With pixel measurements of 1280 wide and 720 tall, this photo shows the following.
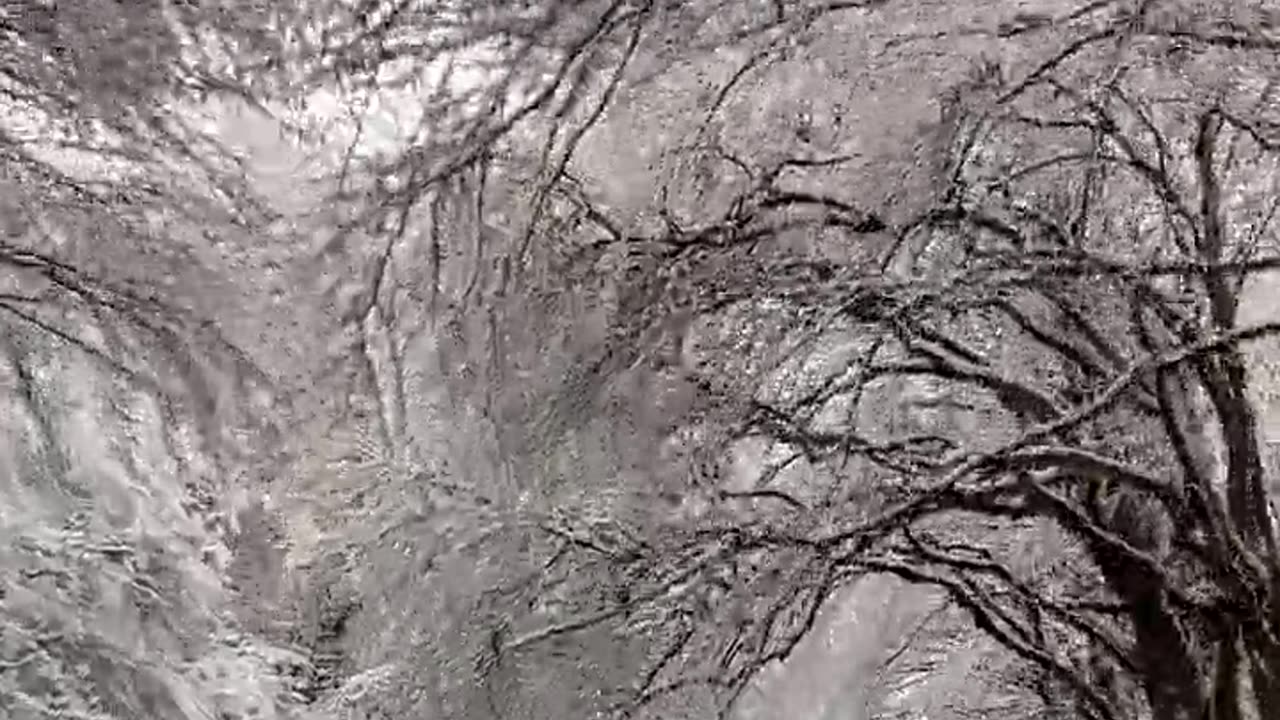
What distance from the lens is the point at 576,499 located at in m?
1.62

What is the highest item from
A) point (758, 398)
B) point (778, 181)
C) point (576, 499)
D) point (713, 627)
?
point (778, 181)

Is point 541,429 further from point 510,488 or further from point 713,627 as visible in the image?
point 713,627

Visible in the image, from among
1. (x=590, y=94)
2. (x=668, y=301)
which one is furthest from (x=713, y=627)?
(x=590, y=94)

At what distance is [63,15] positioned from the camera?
5.61 feet

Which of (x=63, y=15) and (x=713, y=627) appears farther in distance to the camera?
(x=63, y=15)

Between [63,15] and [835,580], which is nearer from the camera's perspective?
[835,580]

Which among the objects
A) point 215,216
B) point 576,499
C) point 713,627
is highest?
point 215,216

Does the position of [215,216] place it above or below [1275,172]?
below

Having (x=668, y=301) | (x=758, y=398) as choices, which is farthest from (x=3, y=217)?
(x=758, y=398)

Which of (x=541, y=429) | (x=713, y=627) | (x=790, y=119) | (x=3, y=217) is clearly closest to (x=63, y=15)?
(x=3, y=217)

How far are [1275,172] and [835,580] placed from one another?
0.64 metres

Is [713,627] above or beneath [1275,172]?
beneath

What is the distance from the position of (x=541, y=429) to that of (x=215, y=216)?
434 mm

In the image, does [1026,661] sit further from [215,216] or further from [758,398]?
[215,216]
